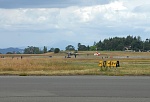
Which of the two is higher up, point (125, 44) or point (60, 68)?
point (125, 44)

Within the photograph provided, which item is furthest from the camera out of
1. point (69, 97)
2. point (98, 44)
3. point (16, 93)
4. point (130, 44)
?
point (98, 44)

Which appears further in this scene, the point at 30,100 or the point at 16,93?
the point at 16,93

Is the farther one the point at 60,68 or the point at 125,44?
the point at 125,44

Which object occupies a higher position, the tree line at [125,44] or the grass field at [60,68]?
the tree line at [125,44]

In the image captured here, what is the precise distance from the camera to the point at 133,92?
43.0ft

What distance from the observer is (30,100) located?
10984 millimetres

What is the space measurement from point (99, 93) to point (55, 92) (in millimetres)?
1652

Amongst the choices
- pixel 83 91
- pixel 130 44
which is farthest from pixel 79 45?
pixel 83 91

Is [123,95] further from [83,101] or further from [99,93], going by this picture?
[83,101]

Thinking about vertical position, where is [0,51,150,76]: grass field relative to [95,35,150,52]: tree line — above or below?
below

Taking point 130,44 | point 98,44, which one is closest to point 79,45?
point 98,44

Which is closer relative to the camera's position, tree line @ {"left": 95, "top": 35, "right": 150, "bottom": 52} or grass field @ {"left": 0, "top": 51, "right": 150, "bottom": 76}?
grass field @ {"left": 0, "top": 51, "right": 150, "bottom": 76}

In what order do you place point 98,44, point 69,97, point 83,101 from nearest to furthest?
point 83,101 < point 69,97 < point 98,44

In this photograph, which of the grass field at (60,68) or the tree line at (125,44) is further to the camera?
the tree line at (125,44)
